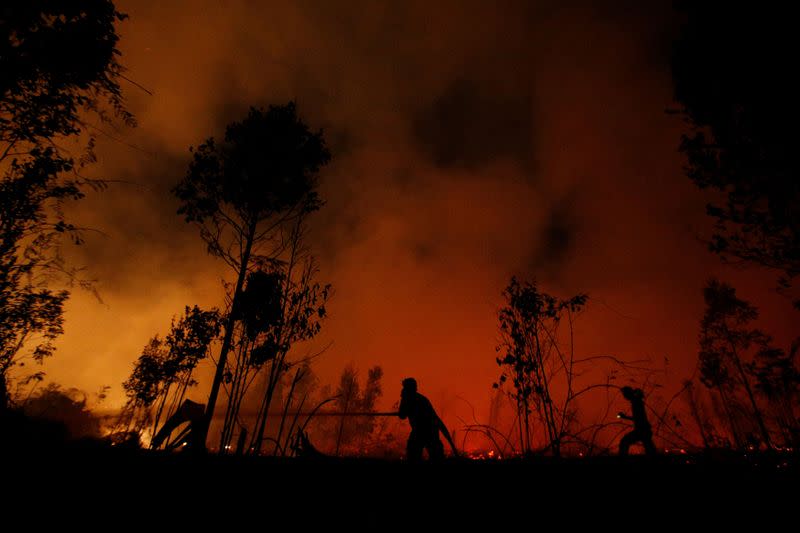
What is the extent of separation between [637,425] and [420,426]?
5475 millimetres

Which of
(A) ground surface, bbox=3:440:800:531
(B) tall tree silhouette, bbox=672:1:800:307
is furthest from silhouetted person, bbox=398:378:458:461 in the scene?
(B) tall tree silhouette, bbox=672:1:800:307

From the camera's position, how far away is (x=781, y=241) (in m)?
10.0

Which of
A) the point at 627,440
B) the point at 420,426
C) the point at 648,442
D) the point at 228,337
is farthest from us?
the point at 228,337

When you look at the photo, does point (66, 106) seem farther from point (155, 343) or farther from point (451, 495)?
point (155, 343)

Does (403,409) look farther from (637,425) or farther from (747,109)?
(747,109)

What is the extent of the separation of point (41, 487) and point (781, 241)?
1661 centimetres

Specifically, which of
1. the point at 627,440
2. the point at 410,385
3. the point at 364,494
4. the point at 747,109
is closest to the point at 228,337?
the point at 410,385

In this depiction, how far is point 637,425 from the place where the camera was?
8156 millimetres

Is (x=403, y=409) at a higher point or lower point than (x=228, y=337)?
lower

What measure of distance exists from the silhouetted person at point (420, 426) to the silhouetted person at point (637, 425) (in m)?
4.36

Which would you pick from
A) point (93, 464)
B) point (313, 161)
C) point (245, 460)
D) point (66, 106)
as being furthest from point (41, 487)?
point (313, 161)

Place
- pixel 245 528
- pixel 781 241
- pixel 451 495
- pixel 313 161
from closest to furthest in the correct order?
pixel 245 528, pixel 451 495, pixel 781 241, pixel 313 161

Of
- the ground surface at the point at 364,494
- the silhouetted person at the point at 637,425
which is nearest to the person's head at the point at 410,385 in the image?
the ground surface at the point at 364,494

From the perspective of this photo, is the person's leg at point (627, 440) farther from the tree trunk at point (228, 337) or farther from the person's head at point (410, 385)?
the tree trunk at point (228, 337)
